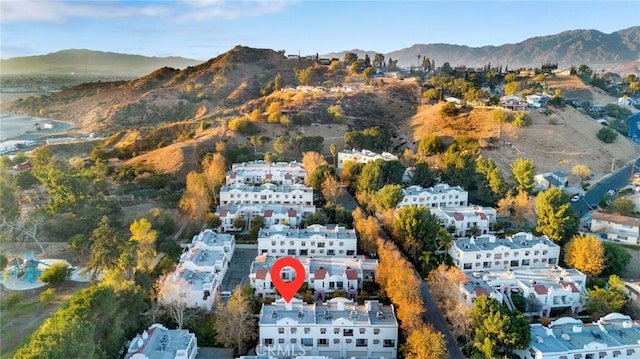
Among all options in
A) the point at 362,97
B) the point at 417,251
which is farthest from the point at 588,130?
the point at 417,251

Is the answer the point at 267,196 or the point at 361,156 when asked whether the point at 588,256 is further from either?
the point at 361,156

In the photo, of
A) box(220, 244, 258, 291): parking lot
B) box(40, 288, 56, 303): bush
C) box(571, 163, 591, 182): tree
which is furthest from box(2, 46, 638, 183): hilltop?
box(40, 288, 56, 303): bush

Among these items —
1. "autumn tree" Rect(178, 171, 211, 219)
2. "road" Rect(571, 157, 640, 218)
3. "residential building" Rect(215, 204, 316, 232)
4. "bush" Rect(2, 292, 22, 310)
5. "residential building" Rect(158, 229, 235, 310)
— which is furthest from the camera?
"road" Rect(571, 157, 640, 218)

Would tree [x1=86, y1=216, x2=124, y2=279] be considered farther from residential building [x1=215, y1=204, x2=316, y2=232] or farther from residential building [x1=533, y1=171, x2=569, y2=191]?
residential building [x1=533, y1=171, x2=569, y2=191]

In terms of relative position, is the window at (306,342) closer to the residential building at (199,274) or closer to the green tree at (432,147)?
the residential building at (199,274)

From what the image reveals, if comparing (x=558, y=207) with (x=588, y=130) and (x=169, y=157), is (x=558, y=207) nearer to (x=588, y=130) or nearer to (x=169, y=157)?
(x=588, y=130)
